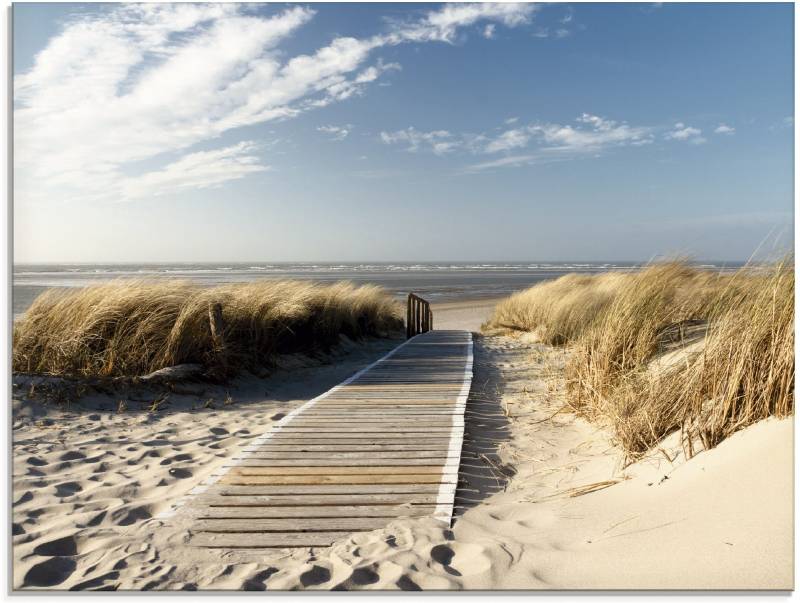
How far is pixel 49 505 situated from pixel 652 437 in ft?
11.8

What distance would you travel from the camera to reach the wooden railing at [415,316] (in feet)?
43.9

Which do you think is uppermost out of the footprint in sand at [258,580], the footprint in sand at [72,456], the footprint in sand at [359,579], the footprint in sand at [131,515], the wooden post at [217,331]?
the wooden post at [217,331]

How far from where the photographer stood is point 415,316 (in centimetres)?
1423

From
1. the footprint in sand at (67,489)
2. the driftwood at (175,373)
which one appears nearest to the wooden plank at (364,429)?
the footprint in sand at (67,489)

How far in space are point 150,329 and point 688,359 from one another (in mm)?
5437

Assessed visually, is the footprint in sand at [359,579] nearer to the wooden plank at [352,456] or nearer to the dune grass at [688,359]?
the wooden plank at [352,456]

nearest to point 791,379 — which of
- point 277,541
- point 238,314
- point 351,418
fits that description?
point 277,541

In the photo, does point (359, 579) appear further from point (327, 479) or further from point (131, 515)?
point (131, 515)

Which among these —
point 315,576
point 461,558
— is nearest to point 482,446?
point 461,558

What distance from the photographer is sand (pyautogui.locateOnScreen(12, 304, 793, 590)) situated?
2.13 meters

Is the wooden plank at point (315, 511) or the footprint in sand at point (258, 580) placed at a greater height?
the wooden plank at point (315, 511)

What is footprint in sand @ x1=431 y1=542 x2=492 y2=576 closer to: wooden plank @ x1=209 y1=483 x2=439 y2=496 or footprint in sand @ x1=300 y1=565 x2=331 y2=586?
footprint in sand @ x1=300 y1=565 x2=331 y2=586

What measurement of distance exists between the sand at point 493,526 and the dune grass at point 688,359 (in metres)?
0.18

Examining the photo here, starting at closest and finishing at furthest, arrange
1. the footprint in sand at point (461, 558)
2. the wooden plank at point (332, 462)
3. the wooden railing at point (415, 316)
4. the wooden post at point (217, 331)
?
the footprint in sand at point (461, 558)
the wooden plank at point (332, 462)
the wooden post at point (217, 331)
the wooden railing at point (415, 316)
